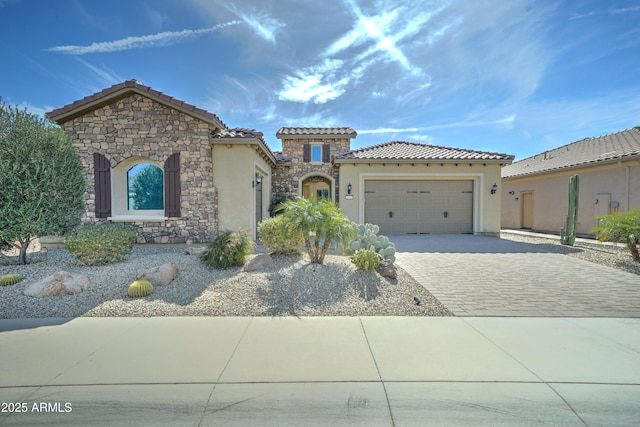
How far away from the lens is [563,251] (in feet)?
29.9

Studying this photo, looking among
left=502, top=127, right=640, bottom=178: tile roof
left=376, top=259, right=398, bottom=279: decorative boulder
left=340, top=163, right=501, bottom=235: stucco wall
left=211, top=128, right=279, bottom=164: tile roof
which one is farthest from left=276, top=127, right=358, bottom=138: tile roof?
left=502, top=127, right=640, bottom=178: tile roof

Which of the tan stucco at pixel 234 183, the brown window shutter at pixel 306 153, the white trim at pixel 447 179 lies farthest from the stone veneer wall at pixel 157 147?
the brown window shutter at pixel 306 153

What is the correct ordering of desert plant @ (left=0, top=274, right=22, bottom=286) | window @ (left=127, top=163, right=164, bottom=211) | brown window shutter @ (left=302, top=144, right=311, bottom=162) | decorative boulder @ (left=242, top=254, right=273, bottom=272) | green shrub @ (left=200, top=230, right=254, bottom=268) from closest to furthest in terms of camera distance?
1. desert plant @ (left=0, top=274, right=22, bottom=286)
2. decorative boulder @ (left=242, top=254, right=273, bottom=272)
3. green shrub @ (left=200, top=230, right=254, bottom=268)
4. window @ (left=127, top=163, right=164, bottom=211)
5. brown window shutter @ (left=302, top=144, right=311, bottom=162)

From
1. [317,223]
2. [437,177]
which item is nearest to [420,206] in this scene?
[437,177]

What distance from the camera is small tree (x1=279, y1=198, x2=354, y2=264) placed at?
18.7ft

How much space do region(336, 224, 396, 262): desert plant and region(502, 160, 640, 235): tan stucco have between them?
10.7 meters

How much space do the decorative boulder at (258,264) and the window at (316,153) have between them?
9.76 meters

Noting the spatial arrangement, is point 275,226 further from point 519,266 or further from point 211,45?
point 211,45

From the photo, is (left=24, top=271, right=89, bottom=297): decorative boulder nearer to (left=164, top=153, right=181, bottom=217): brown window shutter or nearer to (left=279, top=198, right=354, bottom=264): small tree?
(left=279, top=198, right=354, bottom=264): small tree

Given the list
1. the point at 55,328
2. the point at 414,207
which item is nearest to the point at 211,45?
the point at 55,328

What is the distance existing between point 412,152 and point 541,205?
8.88 m

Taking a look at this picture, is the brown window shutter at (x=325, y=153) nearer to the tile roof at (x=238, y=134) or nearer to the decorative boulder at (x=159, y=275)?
the tile roof at (x=238, y=134)

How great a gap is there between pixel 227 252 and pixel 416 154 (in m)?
10.2

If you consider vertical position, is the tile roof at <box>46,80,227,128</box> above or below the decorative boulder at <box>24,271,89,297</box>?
above
